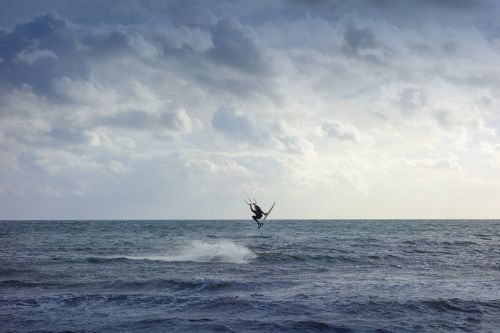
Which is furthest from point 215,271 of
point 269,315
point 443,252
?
point 443,252

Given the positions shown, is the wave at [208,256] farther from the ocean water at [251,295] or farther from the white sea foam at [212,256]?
the ocean water at [251,295]

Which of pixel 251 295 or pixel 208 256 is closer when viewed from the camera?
pixel 251 295

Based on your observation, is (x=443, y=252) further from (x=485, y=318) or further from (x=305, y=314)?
(x=305, y=314)

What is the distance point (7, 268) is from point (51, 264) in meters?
3.27

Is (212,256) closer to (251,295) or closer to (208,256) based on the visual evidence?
(208,256)

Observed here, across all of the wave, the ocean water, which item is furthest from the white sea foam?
the ocean water

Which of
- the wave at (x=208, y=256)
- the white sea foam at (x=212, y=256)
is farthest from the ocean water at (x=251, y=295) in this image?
the white sea foam at (x=212, y=256)

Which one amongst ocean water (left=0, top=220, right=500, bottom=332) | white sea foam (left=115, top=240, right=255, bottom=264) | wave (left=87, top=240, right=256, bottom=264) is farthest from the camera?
white sea foam (left=115, top=240, right=255, bottom=264)

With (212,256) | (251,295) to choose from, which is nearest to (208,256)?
(212,256)

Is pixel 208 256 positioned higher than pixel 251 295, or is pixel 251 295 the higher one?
pixel 208 256

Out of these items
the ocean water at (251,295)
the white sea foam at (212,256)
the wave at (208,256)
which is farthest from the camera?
the white sea foam at (212,256)

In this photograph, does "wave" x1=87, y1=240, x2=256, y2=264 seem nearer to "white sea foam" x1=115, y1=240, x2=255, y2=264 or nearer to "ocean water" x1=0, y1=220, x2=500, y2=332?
"white sea foam" x1=115, y1=240, x2=255, y2=264

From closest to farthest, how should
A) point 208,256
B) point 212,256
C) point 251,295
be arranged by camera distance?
point 251,295 < point 212,256 < point 208,256

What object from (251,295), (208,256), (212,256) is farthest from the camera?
(208,256)
